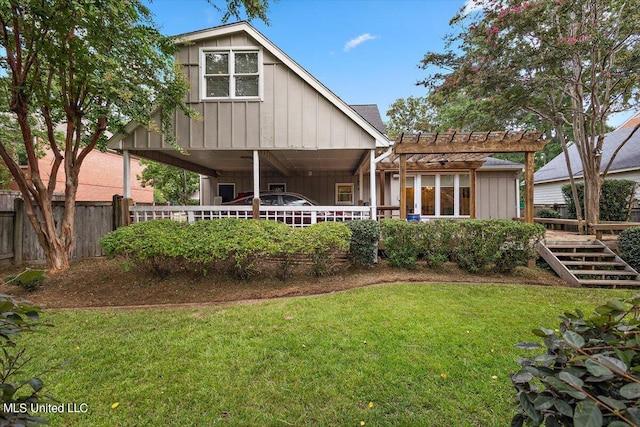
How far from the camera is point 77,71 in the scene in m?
5.40

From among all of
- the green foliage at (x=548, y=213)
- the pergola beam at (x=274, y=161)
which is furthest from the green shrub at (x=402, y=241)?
the green foliage at (x=548, y=213)

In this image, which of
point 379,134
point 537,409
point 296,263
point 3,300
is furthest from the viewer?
point 379,134

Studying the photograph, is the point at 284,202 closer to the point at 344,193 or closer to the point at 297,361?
the point at 344,193

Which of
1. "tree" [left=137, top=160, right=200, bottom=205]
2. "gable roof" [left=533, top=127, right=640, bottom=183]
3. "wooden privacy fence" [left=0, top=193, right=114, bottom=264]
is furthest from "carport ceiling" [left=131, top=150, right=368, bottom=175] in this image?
"gable roof" [left=533, top=127, right=640, bottom=183]

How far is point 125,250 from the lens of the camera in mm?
5574

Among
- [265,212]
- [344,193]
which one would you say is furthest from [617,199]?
[265,212]

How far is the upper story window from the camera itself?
760 centimetres

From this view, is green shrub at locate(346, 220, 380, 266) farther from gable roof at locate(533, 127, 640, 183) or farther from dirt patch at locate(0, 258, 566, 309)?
gable roof at locate(533, 127, 640, 183)

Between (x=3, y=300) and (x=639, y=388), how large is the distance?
7.42 feet

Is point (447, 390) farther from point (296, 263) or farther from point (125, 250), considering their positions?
point (125, 250)

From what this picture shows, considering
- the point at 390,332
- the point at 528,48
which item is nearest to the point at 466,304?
the point at 390,332

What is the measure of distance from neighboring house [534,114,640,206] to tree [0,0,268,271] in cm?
1624

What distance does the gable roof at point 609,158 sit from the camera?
41.7ft

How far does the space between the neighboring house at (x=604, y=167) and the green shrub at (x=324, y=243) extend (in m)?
14.1
